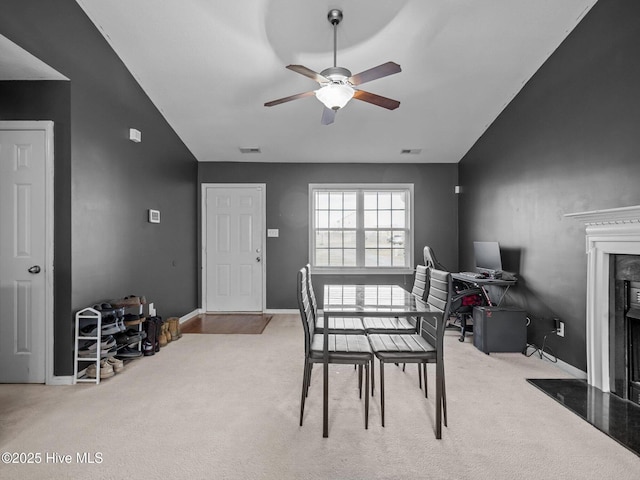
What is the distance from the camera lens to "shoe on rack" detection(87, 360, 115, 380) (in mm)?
2979

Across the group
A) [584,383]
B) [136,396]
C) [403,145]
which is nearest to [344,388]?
[136,396]

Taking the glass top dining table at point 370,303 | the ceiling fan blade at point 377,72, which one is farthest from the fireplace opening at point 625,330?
the ceiling fan blade at point 377,72

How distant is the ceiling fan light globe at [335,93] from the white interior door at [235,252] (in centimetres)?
331

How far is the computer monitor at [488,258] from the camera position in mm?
4220

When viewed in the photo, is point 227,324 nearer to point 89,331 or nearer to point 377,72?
point 89,331

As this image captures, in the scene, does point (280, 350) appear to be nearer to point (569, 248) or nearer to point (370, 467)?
point (370, 467)

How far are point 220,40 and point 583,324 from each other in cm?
419

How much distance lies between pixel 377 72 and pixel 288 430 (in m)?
2.48

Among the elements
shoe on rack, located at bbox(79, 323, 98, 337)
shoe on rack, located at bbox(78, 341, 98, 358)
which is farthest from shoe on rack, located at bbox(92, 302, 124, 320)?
shoe on rack, located at bbox(78, 341, 98, 358)

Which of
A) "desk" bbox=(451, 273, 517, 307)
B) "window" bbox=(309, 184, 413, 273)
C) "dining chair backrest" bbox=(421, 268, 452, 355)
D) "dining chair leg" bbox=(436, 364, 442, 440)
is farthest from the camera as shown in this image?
"window" bbox=(309, 184, 413, 273)

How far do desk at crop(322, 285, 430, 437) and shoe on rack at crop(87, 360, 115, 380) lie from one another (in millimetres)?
2007

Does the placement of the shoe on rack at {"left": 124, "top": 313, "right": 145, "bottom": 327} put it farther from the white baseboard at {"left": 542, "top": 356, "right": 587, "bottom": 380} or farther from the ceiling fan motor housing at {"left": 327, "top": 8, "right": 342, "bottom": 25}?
the white baseboard at {"left": 542, "top": 356, "right": 587, "bottom": 380}

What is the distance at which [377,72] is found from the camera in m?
2.50

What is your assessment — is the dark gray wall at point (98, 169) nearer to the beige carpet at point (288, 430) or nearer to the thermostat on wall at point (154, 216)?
the thermostat on wall at point (154, 216)
